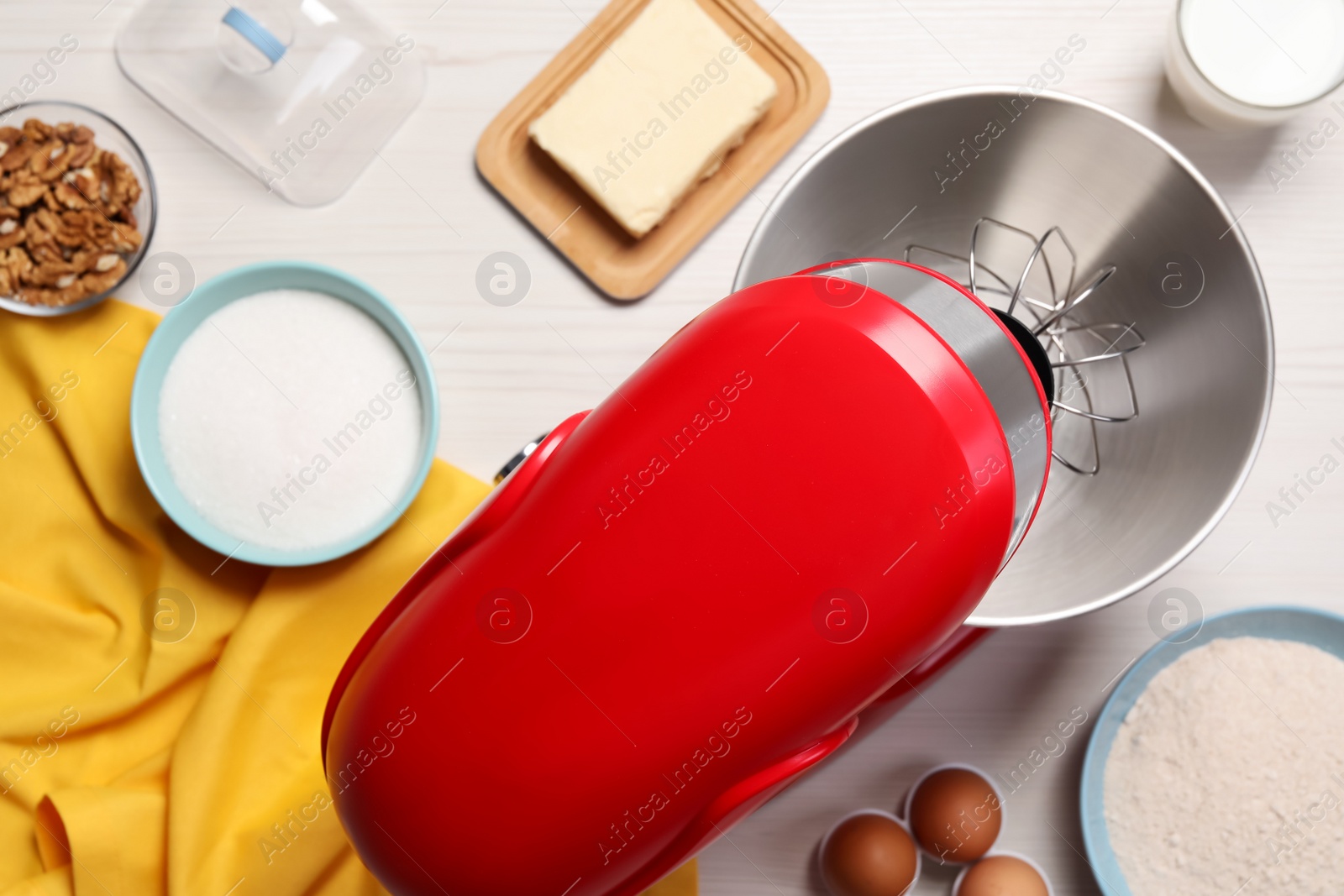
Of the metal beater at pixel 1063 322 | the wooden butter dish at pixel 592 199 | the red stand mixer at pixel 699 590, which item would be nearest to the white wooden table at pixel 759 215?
the wooden butter dish at pixel 592 199

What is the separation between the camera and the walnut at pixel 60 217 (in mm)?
617

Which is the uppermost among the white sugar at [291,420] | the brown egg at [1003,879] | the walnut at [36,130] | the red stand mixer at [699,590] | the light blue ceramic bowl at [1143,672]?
the walnut at [36,130]

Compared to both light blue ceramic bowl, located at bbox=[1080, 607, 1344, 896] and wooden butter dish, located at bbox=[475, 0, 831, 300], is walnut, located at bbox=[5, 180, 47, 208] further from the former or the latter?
light blue ceramic bowl, located at bbox=[1080, 607, 1344, 896]

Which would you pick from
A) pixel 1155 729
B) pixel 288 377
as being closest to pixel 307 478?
pixel 288 377

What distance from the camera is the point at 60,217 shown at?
62cm

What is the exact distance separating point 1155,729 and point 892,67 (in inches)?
19.3

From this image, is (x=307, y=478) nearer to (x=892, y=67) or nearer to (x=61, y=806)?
(x=61, y=806)

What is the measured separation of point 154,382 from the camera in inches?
24.2

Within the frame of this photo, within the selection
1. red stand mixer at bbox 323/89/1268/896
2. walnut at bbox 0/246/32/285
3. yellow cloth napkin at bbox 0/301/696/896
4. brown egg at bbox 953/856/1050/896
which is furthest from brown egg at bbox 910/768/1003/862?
walnut at bbox 0/246/32/285

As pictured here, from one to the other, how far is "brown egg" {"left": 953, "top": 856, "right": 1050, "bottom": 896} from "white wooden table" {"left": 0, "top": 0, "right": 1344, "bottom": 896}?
3cm

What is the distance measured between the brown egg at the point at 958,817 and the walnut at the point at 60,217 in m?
0.64

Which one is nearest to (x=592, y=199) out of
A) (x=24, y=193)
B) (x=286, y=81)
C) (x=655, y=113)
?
(x=655, y=113)

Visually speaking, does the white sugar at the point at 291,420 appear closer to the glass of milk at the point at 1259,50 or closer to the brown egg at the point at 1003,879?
the brown egg at the point at 1003,879

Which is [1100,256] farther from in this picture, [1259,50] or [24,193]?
[24,193]
